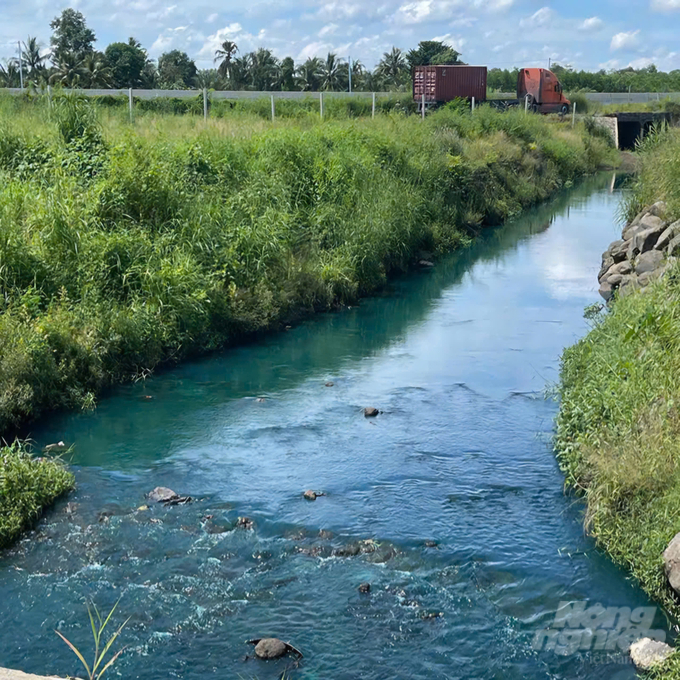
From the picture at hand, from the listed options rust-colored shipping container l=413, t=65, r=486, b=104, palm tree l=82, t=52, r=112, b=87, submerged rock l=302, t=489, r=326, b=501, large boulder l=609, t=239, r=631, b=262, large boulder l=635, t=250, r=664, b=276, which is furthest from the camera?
palm tree l=82, t=52, r=112, b=87

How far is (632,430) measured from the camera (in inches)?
310

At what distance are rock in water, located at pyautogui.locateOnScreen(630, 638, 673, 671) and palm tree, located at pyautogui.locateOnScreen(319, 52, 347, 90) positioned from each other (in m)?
61.1

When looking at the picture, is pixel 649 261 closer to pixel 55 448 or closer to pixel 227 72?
pixel 55 448

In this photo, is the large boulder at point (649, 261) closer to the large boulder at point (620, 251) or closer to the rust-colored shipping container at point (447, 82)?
the large boulder at point (620, 251)

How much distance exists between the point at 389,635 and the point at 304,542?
1.55m

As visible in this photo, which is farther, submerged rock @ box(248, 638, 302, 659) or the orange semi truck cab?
the orange semi truck cab

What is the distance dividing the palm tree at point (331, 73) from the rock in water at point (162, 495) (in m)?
58.5

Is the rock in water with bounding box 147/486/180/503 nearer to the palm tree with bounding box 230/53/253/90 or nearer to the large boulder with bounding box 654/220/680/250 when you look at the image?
the large boulder with bounding box 654/220/680/250

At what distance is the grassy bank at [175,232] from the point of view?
1130cm

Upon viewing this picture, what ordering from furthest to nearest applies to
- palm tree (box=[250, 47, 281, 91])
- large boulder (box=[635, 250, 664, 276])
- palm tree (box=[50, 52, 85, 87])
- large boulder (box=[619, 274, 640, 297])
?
1. palm tree (box=[250, 47, 281, 91])
2. palm tree (box=[50, 52, 85, 87])
3. large boulder (box=[635, 250, 664, 276])
4. large boulder (box=[619, 274, 640, 297])

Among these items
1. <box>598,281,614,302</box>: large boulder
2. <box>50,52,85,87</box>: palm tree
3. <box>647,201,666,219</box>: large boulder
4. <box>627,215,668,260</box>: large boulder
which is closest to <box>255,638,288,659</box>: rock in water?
<box>627,215,668,260</box>: large boulder

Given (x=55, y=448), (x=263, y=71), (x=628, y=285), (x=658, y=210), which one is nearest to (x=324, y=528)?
(x=55, y=448)

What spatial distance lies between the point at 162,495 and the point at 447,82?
3943 centimetres

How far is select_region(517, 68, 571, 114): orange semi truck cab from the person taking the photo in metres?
48.0
